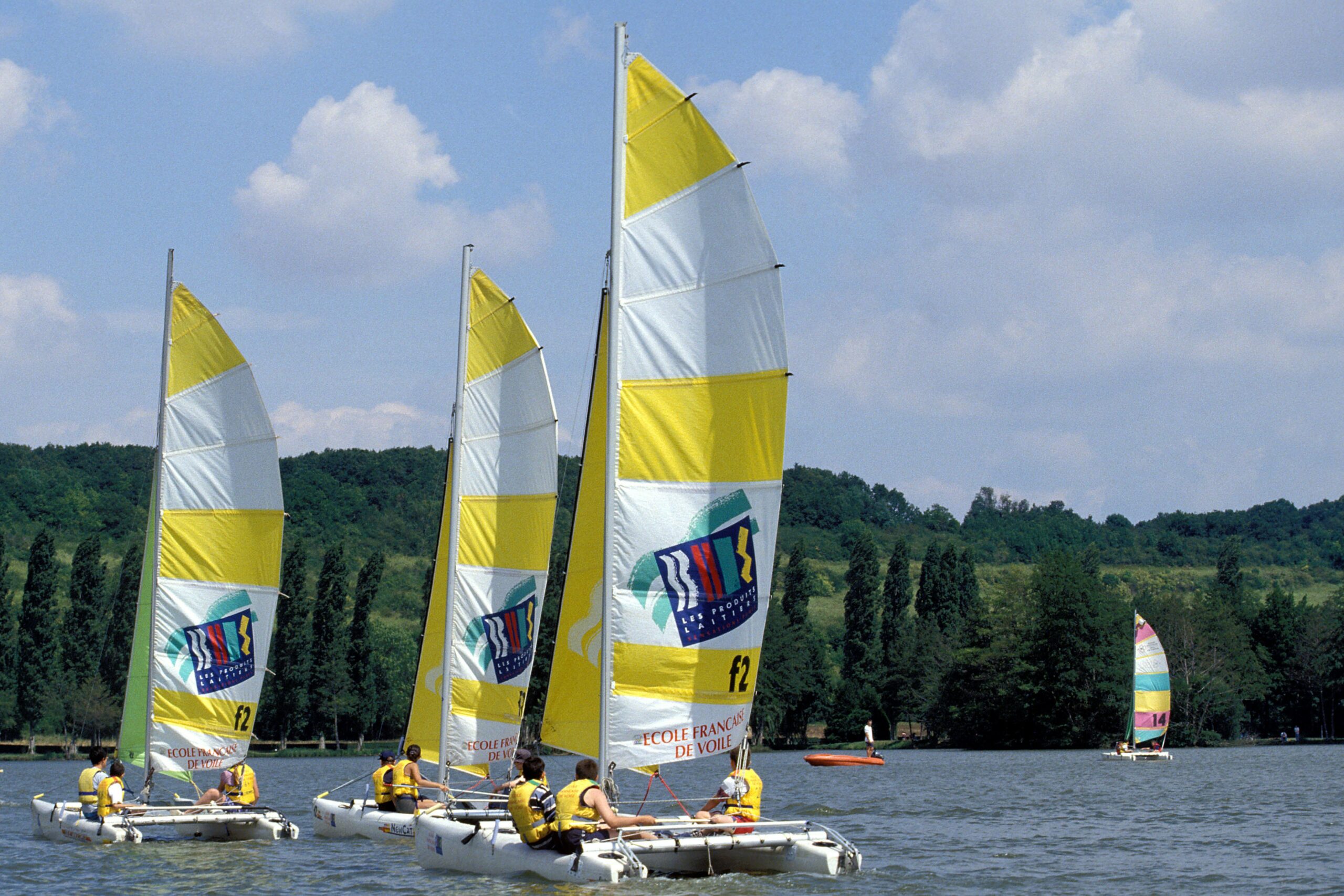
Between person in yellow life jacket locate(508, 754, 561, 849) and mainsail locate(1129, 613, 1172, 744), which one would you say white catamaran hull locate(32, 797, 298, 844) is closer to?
person in yellow life jacket locate(508, 754, 561, 849)

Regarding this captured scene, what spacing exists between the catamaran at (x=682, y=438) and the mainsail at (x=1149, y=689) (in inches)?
2007

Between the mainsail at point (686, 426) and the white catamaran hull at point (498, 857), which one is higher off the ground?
the mainsail at point (686, 426)

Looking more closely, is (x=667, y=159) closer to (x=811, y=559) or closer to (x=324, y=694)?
(x=324, y=694)

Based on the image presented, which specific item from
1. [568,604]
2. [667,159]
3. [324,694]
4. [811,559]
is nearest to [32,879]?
[568,604]

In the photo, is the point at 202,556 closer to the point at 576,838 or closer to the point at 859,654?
the point at 576,838

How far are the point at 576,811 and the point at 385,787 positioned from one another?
9606 millimetres

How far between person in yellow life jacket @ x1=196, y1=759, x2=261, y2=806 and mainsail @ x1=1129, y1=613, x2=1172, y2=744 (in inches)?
1895

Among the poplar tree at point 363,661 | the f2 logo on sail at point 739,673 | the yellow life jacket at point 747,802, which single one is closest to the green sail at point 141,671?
the yellow life jacket at point 747,802

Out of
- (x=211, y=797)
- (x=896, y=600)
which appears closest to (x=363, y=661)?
(x=896, y=600)

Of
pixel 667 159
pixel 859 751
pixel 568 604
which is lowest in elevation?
pixel 859 751

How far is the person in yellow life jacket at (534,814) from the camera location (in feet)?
53.1

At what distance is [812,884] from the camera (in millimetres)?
16219

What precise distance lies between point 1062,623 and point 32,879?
6935 centimetres

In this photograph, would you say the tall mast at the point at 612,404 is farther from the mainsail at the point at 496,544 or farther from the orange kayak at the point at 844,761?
the orange kayak at the point at 844,761
